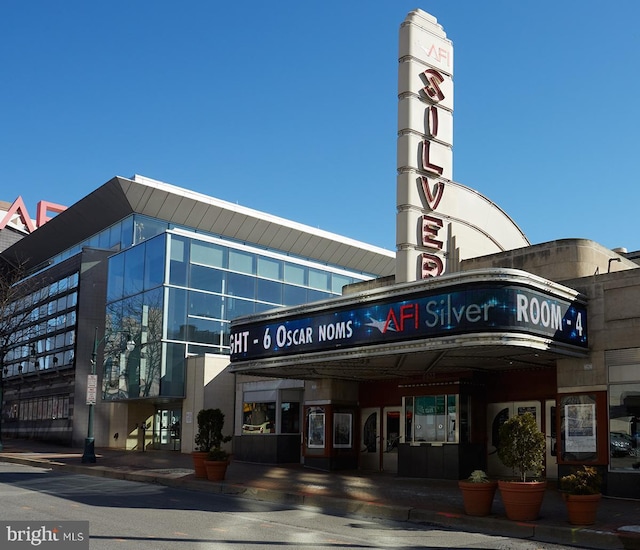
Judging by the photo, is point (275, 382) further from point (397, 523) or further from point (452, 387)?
point (397, 523)

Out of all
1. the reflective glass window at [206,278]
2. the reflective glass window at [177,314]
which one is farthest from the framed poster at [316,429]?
the reflective glass window at [206,278]

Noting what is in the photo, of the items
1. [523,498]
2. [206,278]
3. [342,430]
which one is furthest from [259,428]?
[523,498]

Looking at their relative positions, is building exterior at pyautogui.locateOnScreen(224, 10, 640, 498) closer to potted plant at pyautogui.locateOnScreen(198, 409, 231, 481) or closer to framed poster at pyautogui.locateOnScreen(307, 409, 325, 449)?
framed poster at pyautogui.locateOnScreen(307, 409, 325, 449)

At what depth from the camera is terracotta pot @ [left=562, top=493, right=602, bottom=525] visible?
14.0 meters

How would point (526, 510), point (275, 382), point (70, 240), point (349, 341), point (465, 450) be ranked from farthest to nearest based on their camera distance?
point (70, 240)
point (275, 382)
point (465, 450)
point (349, 341)
point (526, 510)

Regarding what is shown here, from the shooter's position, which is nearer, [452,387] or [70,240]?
[452,387]

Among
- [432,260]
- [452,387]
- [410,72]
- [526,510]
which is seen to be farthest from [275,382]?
[526,510]

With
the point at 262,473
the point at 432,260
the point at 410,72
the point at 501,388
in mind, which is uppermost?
the point at 410,72

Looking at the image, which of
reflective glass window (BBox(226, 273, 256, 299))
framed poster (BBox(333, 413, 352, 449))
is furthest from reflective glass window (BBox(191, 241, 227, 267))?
framed poster (BBox(333, 413, 352, 449))

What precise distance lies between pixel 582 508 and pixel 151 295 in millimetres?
29156

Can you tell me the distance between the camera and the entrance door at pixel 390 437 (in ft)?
89.8

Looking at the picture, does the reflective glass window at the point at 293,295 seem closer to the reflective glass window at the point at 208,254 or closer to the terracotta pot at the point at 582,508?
the reflective glass window at the point at 208,254

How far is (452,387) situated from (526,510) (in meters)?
9.51

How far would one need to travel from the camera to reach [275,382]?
32438 millimetres
